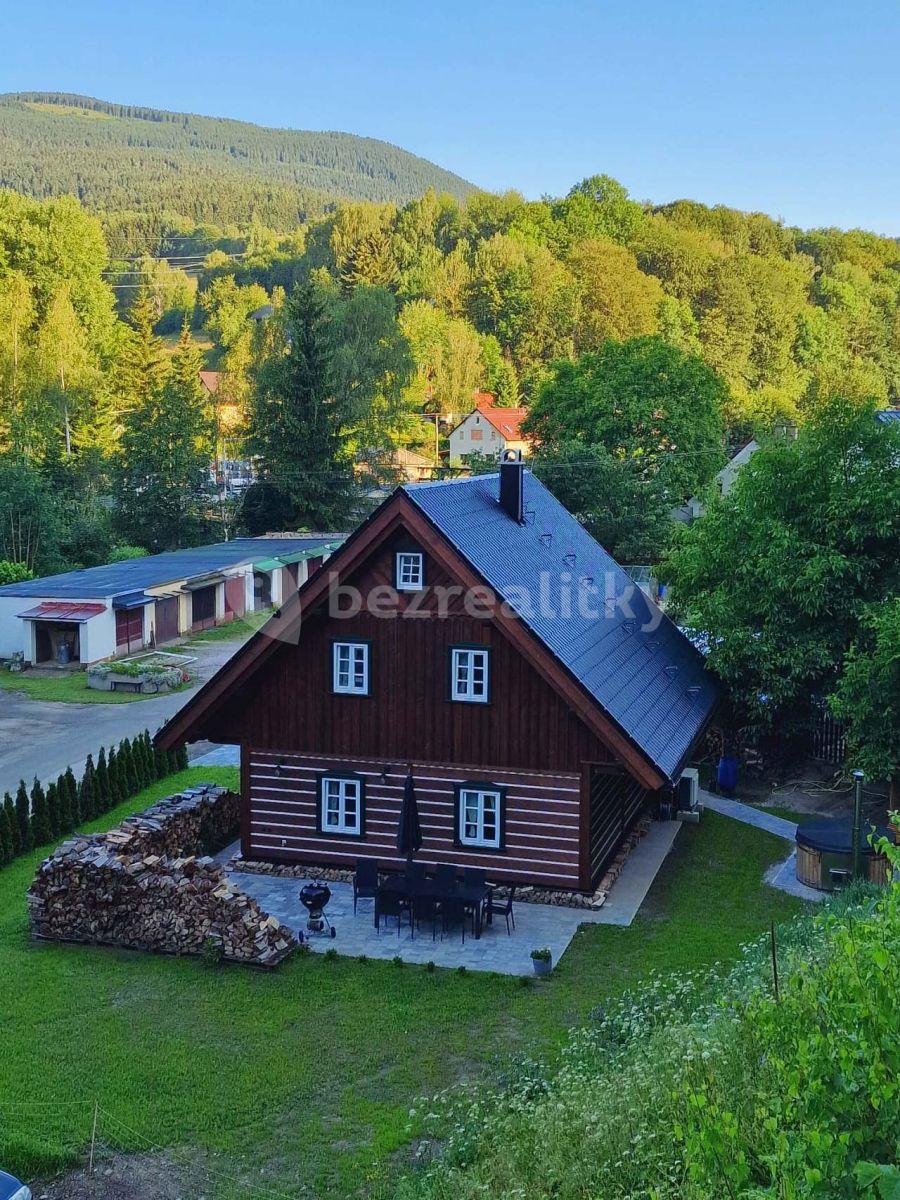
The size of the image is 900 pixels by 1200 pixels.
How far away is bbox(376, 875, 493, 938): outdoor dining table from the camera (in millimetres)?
18719

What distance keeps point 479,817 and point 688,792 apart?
6179 mm

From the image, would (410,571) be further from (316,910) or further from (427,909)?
(316,910)

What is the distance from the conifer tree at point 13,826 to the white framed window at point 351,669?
22.4 ft

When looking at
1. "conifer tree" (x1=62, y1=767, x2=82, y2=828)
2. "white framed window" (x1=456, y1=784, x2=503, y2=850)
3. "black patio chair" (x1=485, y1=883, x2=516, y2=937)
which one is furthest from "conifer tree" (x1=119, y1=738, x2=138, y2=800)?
"black patio chair" (x1=485, y1=883, x2=516, y2=937)

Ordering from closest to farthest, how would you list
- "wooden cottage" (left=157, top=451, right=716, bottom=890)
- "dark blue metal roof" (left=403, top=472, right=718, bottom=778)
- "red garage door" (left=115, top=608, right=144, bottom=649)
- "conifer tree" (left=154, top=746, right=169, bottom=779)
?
"wooden cottage" (left=157, top=451, right=716, bottom=890) < "dark blue metal roof" (left=403, top=472, right=718, bottom=778) < "conifer tree" (left=154, top=746, right=169, bottom=779) < "red garage door" (left=115, top=608, right=144, bottom=649)

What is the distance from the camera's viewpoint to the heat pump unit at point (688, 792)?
24.9m

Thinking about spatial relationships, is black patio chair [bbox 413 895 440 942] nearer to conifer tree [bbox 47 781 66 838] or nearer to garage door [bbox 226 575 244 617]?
conifer tree [bbox 47 781 66 838]

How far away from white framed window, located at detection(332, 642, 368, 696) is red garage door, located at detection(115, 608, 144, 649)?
2502 centimetres

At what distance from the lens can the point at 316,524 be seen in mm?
67938

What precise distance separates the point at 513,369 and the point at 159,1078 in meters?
108

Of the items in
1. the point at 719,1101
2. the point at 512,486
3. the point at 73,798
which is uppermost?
the point at 512,486

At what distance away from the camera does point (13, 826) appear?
901 inches

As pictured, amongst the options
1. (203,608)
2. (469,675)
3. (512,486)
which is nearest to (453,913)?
(469,675)

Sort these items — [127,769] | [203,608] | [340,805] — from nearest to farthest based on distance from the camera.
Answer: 1. [340,805]
2. [127,769]
3. [203,608]
